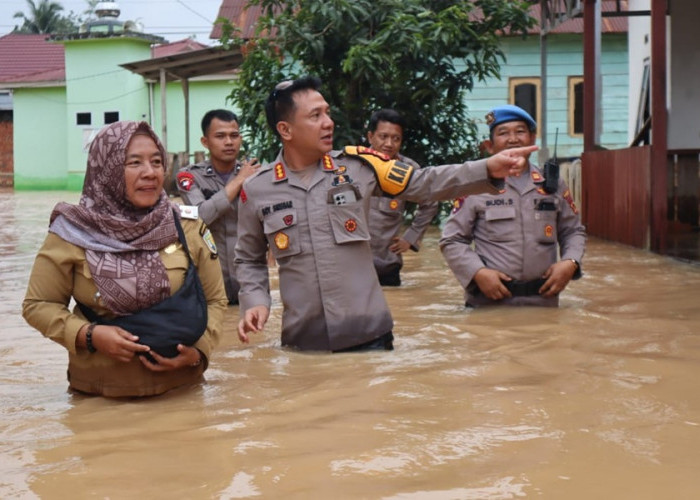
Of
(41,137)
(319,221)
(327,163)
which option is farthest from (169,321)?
(41,137)

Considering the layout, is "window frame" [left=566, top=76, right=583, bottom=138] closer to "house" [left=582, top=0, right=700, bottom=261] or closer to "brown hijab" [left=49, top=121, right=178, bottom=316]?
"house" [left=582, top=0, right=700, bottom=261]

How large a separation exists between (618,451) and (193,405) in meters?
1.93

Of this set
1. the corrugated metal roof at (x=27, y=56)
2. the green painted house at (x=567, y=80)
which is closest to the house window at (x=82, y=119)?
the corrugated metal roof at (x=27, y=56)

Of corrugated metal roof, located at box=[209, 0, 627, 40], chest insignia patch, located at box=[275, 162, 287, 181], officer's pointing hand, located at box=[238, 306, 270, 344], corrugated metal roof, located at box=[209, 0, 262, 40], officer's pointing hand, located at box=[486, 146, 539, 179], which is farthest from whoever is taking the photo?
corrugated metal roof, located at box=[209, 0, 262, 40]

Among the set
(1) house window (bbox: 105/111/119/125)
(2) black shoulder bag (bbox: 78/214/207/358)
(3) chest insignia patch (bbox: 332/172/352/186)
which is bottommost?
(2) black shoulder bag (bbox: 78/214/207/358)

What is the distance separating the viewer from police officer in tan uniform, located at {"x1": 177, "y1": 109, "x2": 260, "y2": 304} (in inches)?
341

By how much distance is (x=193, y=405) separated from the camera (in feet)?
16.5

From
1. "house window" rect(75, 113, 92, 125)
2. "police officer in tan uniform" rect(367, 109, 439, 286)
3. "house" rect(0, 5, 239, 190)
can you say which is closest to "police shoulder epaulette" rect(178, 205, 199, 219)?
"police officer in tan uniform" rect(367, 109, 439, 286)

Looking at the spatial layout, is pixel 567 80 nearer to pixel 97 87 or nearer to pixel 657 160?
pixel 657 160

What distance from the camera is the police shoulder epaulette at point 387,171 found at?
5.93m

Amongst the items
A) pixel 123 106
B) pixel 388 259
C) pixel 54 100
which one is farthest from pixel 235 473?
pixel 54 100

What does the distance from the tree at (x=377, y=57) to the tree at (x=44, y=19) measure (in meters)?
55.2

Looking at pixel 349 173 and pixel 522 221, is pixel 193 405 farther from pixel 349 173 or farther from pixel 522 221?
pixel 522 221

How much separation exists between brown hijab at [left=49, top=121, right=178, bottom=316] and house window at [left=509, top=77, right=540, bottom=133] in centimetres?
2423
